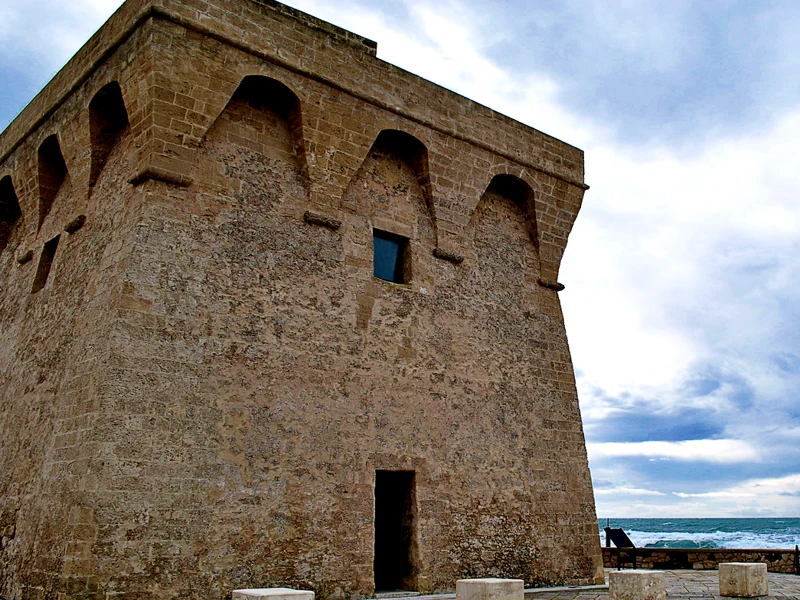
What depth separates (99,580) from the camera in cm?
660

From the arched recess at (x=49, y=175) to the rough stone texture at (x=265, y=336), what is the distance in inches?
3.0

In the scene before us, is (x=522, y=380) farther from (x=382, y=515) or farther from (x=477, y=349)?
(x=382, y=515)

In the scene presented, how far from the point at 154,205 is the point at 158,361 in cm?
162

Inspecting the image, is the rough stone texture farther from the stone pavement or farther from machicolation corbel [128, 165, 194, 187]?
the stone pavement

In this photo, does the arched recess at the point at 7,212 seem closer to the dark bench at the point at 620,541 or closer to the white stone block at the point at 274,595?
the white stone block at the point at 274,595

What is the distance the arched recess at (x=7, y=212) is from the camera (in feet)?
37.4

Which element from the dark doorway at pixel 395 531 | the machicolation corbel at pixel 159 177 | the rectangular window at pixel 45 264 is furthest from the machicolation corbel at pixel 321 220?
the rectangular window at pixel 45 264

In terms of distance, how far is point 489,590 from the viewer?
677 cm

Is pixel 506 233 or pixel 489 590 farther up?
pixel 506 233

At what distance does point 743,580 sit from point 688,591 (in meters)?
0.76

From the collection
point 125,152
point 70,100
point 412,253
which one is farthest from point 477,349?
point 70,100

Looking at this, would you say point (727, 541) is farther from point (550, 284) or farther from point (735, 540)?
point (550, 284)

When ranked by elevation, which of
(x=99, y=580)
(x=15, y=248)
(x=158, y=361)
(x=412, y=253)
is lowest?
(x=99, y=580)

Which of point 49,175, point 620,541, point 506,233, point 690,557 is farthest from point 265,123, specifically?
point 690,557
